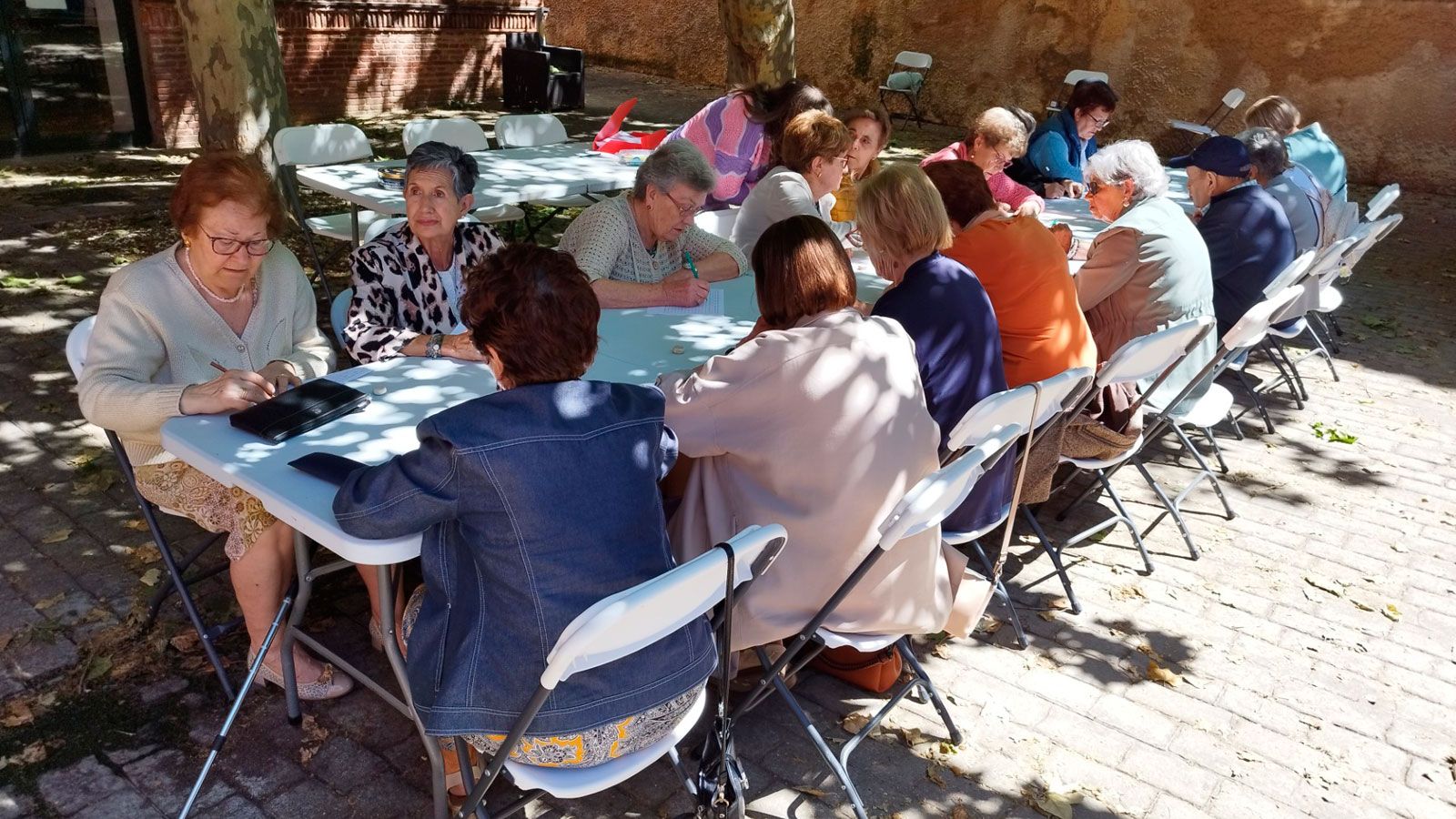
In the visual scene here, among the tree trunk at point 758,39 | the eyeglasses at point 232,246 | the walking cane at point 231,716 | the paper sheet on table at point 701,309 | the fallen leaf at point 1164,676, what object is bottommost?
the fallen leaf at point 1164,676

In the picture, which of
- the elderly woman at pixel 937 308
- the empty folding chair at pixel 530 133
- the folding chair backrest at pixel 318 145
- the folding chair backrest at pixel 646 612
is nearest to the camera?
the folding chair backrest at pixel 646 612

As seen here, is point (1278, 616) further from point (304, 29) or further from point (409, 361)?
point (304, 29)

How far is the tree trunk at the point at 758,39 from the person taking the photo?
30.0 ft

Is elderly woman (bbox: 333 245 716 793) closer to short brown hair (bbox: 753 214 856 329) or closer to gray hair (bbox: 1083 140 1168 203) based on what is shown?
short brown hair (bbox: 753 214 856 329)

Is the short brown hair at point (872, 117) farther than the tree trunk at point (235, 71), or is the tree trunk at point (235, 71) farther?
the tree trunk at point (235, 71)

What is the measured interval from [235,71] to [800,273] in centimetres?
601

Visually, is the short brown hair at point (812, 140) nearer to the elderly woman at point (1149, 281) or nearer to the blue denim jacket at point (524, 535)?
the elderly woman at point (1149, 281)

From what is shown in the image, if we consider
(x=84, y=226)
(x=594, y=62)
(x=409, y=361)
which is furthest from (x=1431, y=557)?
(x=594, y=62)

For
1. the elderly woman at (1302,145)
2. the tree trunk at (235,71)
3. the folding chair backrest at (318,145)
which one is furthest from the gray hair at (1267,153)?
the tree trunk at (235,71)

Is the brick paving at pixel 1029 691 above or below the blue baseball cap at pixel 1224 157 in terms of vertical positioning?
below

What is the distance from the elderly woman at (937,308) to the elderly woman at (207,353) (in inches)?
66.0

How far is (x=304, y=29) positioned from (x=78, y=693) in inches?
411

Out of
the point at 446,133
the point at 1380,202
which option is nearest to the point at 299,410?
the point at 446,133

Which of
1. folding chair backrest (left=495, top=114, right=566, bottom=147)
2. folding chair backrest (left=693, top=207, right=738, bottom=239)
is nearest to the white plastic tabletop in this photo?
folding chair backrest (left=495, top=114, right=566, bottom=147)
